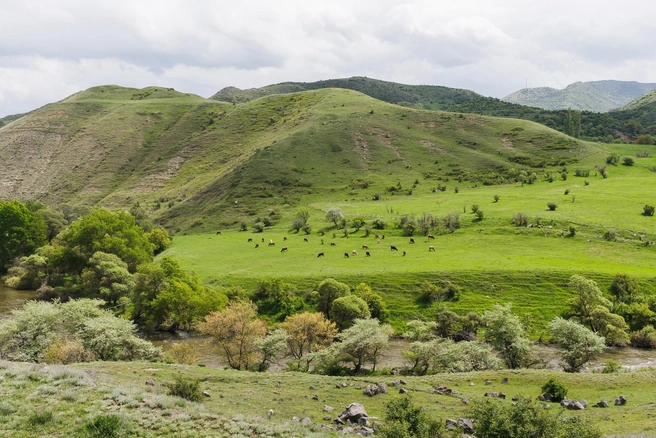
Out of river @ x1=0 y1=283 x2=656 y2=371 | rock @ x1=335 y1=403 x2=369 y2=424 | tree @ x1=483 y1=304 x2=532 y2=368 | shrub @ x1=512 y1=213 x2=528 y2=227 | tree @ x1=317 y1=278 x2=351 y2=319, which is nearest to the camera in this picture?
rock @ x1=335 y1=403 x2=369 y2=424

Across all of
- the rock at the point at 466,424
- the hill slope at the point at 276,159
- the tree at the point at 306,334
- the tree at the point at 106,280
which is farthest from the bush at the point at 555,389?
the hill slope at the point at 276,159

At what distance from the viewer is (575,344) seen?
1515 inches

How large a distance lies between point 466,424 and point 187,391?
15.2m

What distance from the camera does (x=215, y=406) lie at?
22672mm

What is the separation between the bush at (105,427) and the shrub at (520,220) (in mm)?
77660

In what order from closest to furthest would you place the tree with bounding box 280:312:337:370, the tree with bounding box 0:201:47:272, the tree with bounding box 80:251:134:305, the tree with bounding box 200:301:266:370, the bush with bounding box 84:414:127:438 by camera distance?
1. the bush with bounding box 84:414:127:438
2. the tree with bounding box 200:301:266:370
3. the tree with bounding box 280:312:337:370
4. the tree with bounding box 80:251:134:305
5. the tree with bounding box 0:201:47:272

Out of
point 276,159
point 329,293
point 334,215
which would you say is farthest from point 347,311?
point 276,159

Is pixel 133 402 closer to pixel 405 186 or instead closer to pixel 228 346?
pixel 228 346

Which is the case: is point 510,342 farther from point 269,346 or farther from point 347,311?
point 269,346

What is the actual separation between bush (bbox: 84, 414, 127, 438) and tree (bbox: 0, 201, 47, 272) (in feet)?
285

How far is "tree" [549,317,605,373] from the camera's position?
38156mm

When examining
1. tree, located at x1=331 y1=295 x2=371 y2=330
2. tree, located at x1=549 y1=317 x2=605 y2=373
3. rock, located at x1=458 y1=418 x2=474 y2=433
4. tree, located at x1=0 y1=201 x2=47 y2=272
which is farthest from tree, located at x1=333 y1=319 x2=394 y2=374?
tree, located at x1=0 y1=201 x2=47 y2=272

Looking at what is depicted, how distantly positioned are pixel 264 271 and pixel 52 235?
209 ft

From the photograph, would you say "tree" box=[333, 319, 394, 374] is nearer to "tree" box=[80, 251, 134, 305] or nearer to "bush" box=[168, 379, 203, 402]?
"bush" box=[168, 379, 203, 402]
